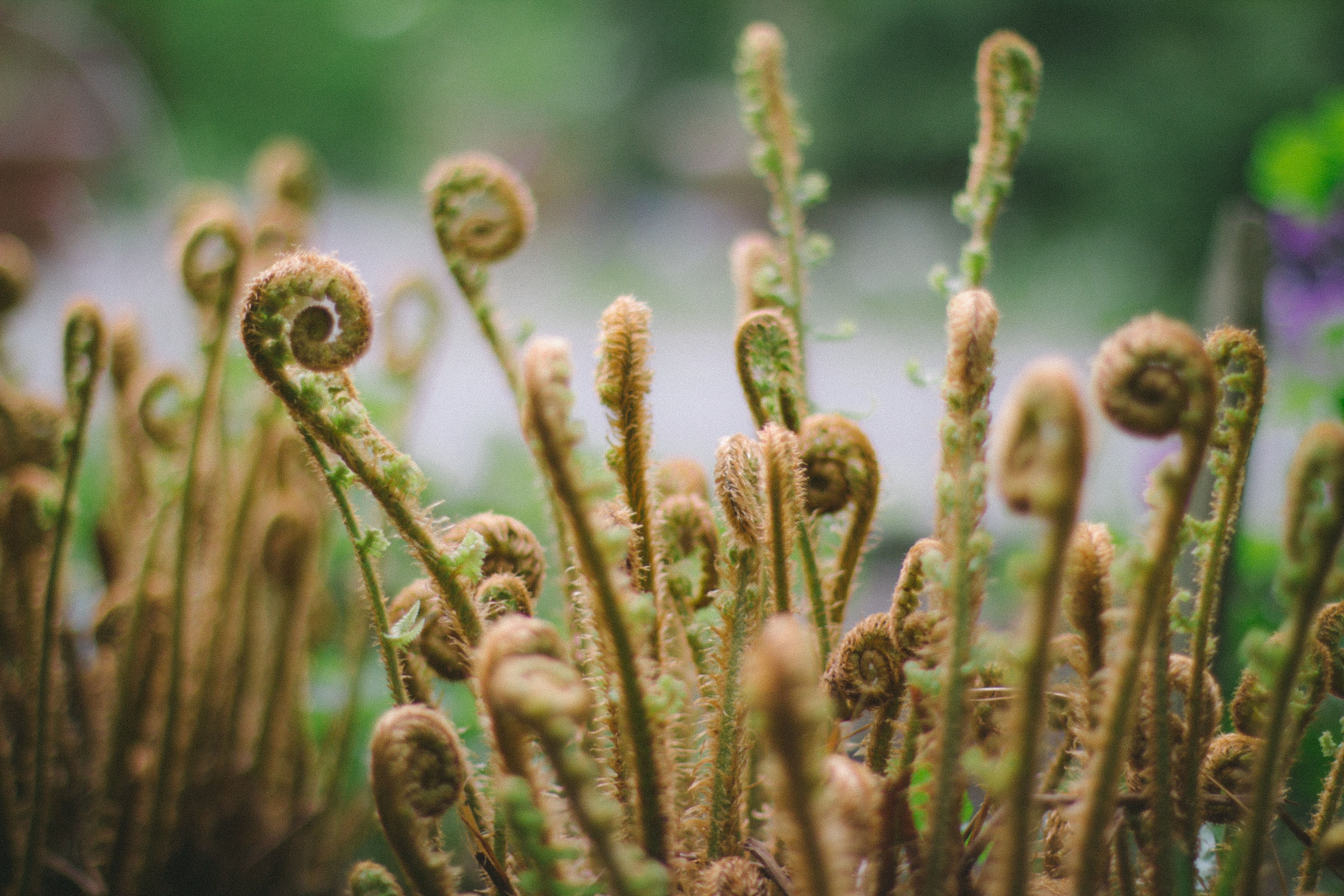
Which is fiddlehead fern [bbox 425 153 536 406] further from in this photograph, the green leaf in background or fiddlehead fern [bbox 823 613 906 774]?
the green leaf in background

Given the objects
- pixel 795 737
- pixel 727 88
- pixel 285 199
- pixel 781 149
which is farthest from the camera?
pixel 727 88

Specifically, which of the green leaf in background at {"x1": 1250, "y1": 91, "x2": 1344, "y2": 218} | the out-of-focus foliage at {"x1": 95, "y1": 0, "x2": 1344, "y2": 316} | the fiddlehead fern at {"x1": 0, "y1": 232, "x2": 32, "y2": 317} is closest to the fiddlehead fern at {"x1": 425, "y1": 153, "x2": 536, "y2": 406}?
the fiddlehead fern at {"x1": 0, "y1": 232, "x2": 32, "y2": 317}

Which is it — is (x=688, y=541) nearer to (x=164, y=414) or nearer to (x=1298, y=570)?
(x=1298, y=570)

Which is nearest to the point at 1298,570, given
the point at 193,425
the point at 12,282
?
the point at 193,425

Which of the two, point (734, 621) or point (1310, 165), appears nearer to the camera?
point (734, 621)

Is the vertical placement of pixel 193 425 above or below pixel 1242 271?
below

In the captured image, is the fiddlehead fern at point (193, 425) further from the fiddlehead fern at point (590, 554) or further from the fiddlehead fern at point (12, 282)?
the fiddlehead fern at point (590, 554)

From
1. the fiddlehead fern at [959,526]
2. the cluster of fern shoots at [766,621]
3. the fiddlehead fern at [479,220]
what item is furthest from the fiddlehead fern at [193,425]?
the fiddlehead fern at [959,526]

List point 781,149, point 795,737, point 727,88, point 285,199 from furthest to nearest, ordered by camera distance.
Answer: point 727,88 < point 285,199 < point 781,149 < point 795,737

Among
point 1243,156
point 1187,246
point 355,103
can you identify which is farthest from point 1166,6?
point 355,103
